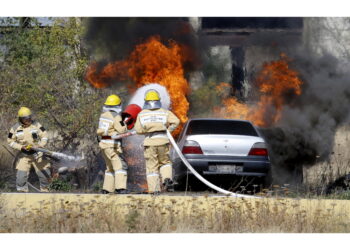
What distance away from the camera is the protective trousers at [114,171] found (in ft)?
50.2

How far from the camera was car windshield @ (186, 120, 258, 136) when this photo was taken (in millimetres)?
16206

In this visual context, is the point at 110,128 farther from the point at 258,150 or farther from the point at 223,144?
the point at 258,150

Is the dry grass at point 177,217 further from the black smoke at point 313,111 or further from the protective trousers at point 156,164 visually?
the black smoke at point 313,111

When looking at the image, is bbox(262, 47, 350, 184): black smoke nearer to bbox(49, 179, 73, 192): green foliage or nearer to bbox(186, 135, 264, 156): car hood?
bbox(186, 135, 264, 156): car hood

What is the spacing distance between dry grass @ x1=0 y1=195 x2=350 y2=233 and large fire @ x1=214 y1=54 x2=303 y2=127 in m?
8.89

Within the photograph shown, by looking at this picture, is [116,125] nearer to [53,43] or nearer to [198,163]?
[198,163]

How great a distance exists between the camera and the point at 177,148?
15.4m

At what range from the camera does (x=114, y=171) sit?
15.6 metres

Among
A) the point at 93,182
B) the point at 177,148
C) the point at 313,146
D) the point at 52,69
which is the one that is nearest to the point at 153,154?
the point at 177,148

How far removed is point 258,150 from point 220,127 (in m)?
0.97

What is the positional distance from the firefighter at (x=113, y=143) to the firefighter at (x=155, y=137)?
1.37ft

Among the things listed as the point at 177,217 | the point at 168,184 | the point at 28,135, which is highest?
the point at 28,135

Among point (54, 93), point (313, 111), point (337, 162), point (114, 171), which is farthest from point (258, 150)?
point (313, 111)

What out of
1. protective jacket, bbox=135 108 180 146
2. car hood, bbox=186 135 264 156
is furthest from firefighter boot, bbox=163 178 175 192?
car hood, bbox=186 135 264 156
